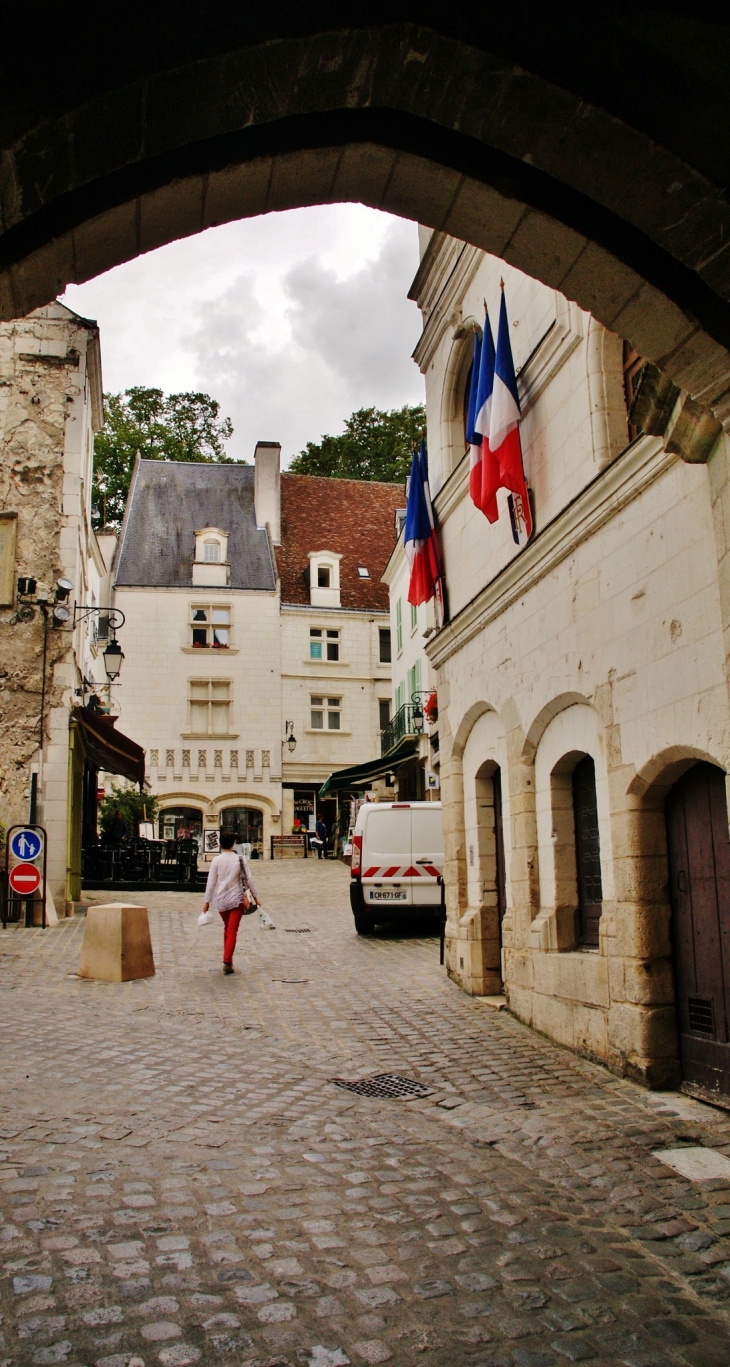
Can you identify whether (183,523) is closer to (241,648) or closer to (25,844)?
(241,648)

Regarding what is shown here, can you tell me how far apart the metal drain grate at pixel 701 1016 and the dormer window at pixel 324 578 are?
3023 centimetres

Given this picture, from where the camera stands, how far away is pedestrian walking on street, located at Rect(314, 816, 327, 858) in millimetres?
30188

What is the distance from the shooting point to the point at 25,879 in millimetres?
13461

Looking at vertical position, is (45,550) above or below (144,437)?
below

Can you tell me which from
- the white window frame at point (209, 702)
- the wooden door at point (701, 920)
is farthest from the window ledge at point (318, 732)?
the wooden door at point (701, 920)

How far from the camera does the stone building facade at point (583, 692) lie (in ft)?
18.8

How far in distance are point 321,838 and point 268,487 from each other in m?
13.1

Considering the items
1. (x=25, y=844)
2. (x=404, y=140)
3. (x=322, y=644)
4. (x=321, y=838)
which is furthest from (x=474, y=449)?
(x=322, y=644)

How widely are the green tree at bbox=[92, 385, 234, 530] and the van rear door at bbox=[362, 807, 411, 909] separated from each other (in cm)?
2571

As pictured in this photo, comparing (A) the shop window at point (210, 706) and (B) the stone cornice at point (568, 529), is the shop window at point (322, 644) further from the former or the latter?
(B) the stone cornice at point (568, 529)

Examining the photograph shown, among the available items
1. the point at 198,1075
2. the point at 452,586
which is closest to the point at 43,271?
the point at 198,1075

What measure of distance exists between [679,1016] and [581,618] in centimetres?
271

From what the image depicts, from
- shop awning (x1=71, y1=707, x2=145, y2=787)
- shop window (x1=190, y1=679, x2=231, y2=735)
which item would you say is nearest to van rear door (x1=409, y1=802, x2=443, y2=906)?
shop awning (x1=71, y1=707, x2=145, y2=787)

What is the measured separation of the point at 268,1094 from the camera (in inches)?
238
